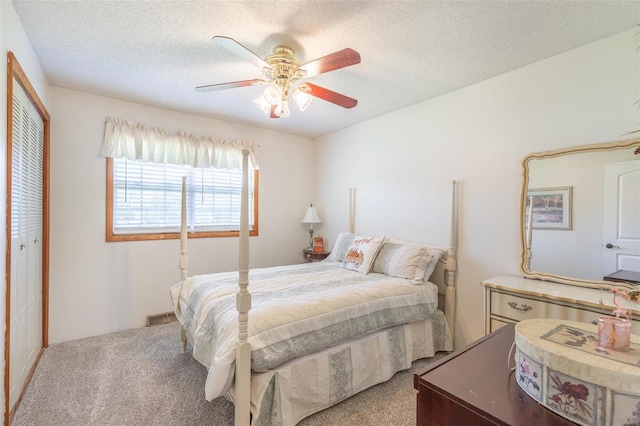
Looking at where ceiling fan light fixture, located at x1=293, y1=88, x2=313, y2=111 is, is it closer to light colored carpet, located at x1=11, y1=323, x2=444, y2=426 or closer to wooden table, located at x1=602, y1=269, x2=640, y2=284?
light colored carpet, located at x1=11, y1=323, x2=444, y2=426

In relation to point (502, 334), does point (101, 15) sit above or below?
above

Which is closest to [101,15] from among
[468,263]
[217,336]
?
[217,336]

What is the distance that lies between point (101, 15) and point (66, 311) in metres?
2.68

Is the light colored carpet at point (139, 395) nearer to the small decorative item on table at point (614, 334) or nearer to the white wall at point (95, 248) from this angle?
the white wall at point (95, 248)

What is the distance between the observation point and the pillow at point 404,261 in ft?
8.62

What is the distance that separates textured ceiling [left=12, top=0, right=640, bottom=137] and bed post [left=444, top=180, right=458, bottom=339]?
43.8 inches

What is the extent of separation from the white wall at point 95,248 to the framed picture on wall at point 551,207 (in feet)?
10.7

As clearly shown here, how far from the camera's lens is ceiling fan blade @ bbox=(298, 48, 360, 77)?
164 cm

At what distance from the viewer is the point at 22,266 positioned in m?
2.05

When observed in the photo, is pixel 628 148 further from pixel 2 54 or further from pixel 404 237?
pixel 2 54

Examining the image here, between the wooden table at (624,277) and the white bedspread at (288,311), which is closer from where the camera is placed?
the white bedspread at (288,311)

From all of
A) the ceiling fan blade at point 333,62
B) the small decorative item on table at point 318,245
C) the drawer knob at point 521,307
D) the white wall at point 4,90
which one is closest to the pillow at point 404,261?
the drawer knob at point 521,307

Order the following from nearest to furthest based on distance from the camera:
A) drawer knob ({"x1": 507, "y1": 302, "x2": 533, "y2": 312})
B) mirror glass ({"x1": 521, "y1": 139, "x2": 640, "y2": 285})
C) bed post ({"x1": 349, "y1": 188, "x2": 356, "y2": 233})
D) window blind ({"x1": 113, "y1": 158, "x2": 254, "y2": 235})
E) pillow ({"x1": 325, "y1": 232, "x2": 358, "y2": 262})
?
1. mirror glass ({"x1": 521, "y1": 139, "x2": 640, "y2": 285})
2. drawer knob ({"x1": 507, "y1": 302, "x2": 533, "y2": 312})
3. window blind ({"x1": 113, "y1": 158, "x2": 254, "y2": 235})
4. pillow ({"x1": 325, "y1": 232, "x2": 358, "y2": 262})
5. bed post ({"x1": 349, "y1": 188, "x2": 356, "y2": 233})

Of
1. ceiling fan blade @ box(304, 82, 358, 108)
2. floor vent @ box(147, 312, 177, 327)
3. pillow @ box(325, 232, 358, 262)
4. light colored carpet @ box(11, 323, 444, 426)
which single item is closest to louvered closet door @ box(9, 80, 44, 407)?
light colored carpet @ box(11, 323, 444, 426)
